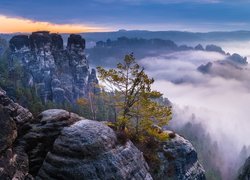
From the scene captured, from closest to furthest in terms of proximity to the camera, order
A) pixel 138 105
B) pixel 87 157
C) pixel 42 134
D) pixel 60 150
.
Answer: pixel 87 157 < pixel 60 150 < pixel 42 134 < pixel 138 105

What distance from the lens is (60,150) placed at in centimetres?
3212

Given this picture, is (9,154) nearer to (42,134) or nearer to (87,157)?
(42,134)

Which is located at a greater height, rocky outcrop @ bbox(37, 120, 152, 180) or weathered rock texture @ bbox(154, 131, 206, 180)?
rocky outcrop @ bbox(37, 120, 152, 180)

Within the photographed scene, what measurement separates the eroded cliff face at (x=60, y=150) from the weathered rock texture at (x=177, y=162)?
27.0ft

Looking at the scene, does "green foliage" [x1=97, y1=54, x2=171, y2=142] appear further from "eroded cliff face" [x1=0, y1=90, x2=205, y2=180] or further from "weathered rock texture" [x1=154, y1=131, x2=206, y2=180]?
"eroded cliff face" [x1=0, y1=90, x2=205, y2=180]

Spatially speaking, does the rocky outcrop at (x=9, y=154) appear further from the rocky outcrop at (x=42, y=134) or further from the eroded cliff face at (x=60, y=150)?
the rocky outcrop at (x=42, y=134)

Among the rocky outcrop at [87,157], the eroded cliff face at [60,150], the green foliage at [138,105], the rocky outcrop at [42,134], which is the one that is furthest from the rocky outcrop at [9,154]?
the green foliage at [138,105]

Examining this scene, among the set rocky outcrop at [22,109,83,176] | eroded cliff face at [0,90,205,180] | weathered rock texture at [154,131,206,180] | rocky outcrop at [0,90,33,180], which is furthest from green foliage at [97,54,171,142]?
rocky outcrop at [0,90,33,180]

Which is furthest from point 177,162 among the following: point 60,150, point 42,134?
point 60,150

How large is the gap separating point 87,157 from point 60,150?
8.11 feet

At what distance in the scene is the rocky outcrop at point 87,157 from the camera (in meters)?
31.0

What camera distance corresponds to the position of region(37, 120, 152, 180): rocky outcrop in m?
31.0

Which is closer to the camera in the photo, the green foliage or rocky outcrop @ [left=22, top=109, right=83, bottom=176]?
rocky outcrop @ [left=22, top=109, right=83, bottom=176]

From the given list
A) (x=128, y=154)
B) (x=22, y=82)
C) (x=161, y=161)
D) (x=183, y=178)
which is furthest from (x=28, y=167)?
(x=22, y=82)
